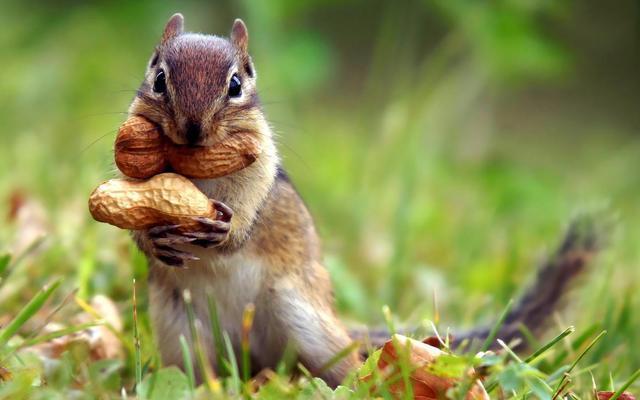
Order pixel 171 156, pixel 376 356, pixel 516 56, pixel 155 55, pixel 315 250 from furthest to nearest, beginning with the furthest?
1. pixel 516 56
2. pixel 315 250
3. pixel 155 55
4. pixel 171 156
5. pixel 376 356

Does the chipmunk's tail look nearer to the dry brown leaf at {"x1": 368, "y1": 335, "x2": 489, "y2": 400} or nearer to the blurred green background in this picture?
the blurred green background

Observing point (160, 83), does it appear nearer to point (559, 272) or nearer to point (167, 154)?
point (167, 154)

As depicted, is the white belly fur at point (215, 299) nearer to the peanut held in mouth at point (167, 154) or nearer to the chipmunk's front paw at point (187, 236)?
the chipmunk's front paw at point (187, 236)

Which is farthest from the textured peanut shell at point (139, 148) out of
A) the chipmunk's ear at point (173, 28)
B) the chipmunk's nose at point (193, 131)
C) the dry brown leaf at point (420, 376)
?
the dry brown leaf at point (420, 376)

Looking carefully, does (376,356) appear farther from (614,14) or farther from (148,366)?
(614,14)

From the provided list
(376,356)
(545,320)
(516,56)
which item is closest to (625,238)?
(516,56)

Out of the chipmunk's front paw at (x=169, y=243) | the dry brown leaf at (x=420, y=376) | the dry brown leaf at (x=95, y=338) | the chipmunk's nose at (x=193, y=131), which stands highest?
the chipmunk's nose at (x=193, y=131)
